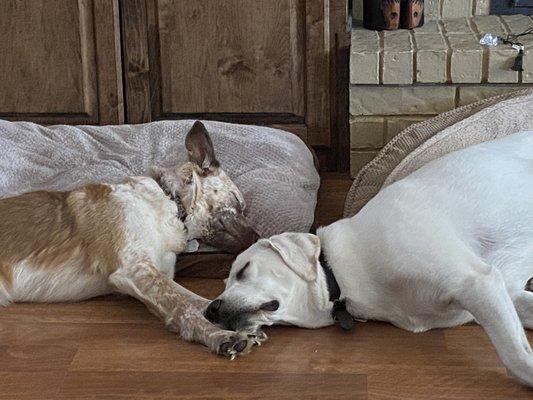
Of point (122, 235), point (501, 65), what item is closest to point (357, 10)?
point (501, 65)

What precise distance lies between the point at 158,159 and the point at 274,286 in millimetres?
1228

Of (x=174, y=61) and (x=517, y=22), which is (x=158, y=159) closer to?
(x=174, y=61)

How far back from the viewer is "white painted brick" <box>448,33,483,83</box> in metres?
3.75

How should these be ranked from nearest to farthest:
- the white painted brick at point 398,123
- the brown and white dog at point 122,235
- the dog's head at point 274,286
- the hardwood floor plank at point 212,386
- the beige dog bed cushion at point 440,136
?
the hardwood floor plank at point 212,386
the dog's head at point 274,286
the brown and white dog at point 122,235
the beige dog bed cushion at point 440,136
the white painted brick at point 398,123

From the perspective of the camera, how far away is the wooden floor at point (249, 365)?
2.50 metres

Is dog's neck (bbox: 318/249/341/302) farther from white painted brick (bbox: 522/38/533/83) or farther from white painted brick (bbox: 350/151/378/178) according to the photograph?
white painted brick (bbox: 522/38/533/83)

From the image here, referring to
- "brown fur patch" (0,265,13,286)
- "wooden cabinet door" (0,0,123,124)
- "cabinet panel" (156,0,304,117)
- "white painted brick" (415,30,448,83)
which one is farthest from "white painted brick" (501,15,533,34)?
"brown fur patch" (0,265,13,286)

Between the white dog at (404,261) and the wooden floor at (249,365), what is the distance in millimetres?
73

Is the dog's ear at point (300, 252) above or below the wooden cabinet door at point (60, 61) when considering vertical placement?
below

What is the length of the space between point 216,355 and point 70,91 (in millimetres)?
1778

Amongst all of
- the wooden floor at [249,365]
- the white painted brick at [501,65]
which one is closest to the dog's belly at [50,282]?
the wooden floor at [249,365]

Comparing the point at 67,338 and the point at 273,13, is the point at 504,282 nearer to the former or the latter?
the point at 67,338

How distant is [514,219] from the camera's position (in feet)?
8.88

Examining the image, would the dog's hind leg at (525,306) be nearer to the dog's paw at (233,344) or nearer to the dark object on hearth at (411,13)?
the dog's paw at (233,344)
